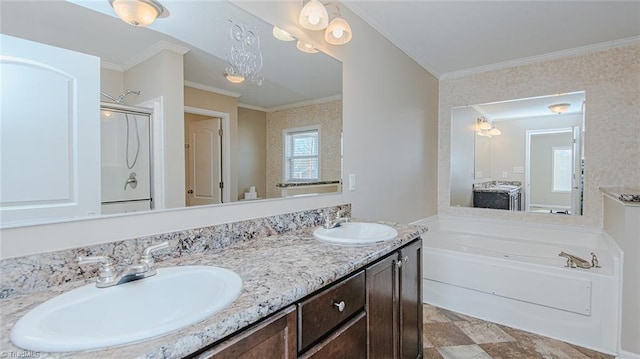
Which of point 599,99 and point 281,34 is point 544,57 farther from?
point 281,34

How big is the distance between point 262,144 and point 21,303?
110 cm

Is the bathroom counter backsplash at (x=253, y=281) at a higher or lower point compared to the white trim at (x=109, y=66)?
lower

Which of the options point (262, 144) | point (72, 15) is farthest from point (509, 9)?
point (72, 15)

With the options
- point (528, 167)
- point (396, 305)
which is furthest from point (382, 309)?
point (528, 167)

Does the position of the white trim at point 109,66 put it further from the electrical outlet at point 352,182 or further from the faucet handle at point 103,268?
the electrical outlet at point 352,182

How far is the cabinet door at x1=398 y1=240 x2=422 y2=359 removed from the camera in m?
1.51

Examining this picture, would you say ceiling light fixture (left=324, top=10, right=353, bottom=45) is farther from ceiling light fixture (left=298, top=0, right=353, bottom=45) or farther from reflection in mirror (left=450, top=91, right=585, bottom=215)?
reflection in mirror (left=450, top=91, right=585, bottom=215)

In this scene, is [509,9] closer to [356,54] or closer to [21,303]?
[356,54]

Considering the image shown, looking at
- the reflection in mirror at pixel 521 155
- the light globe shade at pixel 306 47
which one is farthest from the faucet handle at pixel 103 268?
the reflection in mirror at pixel 521 155

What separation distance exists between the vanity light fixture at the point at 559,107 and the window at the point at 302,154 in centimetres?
275

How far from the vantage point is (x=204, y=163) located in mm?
1328

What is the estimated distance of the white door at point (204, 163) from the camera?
49.6 inches

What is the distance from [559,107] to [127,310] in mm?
3900

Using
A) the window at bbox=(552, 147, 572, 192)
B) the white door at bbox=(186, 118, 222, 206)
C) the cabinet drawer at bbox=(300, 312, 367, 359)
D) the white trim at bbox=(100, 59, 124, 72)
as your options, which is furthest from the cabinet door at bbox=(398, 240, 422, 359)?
the window at bbox=(552, 147, 572, 192)
